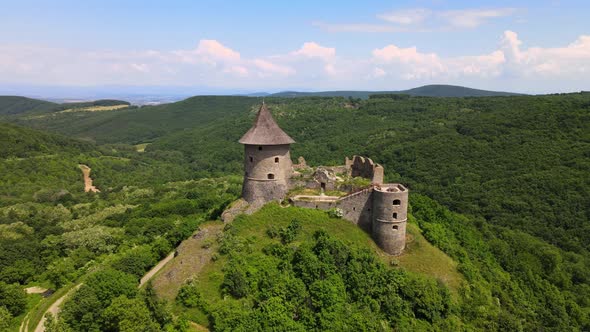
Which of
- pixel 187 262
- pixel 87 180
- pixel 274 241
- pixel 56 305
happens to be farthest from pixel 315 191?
pixel 87 180

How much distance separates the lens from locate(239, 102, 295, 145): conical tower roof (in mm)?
35219

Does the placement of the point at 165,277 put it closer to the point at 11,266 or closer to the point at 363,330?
the point at 363,330

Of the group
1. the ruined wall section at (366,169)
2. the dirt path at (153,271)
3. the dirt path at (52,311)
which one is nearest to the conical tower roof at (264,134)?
the ruined wall section at (366,169)

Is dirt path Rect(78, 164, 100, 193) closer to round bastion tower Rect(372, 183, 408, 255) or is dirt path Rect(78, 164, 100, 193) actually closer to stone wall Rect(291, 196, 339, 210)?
stone wall Rect(291, 196, 339, 210)

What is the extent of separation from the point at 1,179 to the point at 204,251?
77.8m

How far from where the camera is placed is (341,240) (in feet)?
109

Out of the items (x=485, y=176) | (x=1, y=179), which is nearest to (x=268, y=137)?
(x=485, y=176)

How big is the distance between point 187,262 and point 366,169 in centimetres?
2108

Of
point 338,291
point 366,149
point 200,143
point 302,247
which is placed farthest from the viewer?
point 200,143

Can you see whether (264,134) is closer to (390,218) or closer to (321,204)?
(321,204)

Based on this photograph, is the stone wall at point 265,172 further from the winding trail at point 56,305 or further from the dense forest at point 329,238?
the winding trail at point 56,305

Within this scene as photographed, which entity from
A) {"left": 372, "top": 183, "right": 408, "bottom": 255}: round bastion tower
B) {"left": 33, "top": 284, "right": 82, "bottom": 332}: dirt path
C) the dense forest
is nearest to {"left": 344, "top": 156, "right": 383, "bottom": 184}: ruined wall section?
{"left": 372, "top": 183, "right": 408, "bottom": 255}: round bastion tower

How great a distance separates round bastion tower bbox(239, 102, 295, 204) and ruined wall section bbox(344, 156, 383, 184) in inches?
374

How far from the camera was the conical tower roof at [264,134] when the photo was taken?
3522cm
